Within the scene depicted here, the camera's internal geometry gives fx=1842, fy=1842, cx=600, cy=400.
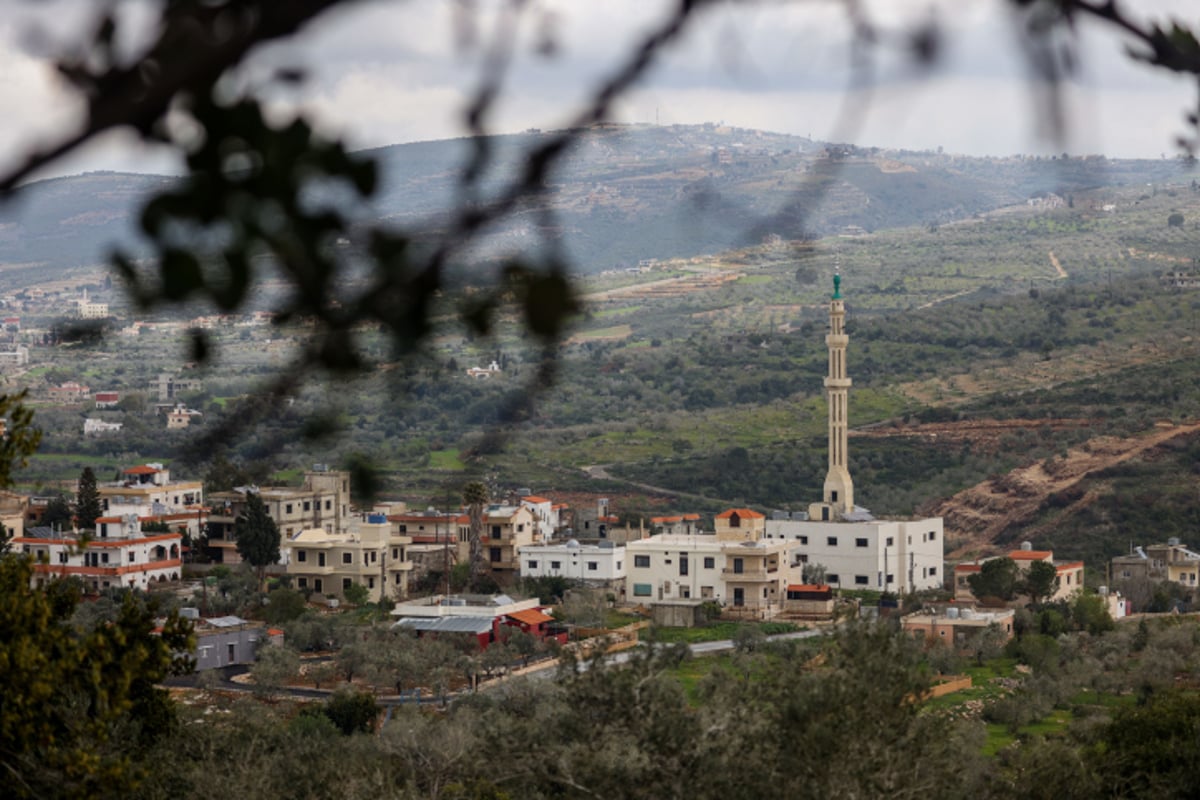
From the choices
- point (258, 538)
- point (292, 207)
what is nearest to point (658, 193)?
point (258, 538)

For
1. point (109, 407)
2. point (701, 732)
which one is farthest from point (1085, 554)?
point (109, 407)

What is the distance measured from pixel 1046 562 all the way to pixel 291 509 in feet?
60.3

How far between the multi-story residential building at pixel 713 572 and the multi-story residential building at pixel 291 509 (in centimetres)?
831

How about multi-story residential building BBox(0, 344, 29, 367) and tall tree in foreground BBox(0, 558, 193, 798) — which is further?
multi-story residential building BBox(0, 344, 29, 367)

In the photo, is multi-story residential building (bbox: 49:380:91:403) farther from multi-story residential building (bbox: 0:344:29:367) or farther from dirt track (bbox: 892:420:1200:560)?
dirt track (bbox: 892:420:1200:560)

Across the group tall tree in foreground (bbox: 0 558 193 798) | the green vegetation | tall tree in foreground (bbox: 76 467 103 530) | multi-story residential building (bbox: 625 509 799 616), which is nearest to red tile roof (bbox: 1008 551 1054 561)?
multi-story residential building (bbox: 625 509 799 616)

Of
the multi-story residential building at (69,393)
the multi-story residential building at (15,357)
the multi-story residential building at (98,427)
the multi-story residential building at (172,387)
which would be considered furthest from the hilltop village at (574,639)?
the multi-story residential building at (15,357)

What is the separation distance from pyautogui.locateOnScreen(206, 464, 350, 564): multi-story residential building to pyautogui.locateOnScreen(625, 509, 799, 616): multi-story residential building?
8310 mm

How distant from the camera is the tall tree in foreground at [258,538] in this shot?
39.3 metres

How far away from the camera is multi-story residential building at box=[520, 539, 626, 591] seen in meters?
39.5

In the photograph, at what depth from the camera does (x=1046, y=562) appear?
125ft

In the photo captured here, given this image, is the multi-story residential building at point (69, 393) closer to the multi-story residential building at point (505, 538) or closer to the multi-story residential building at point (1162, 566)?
the multi-story residential building at point (505, 538)

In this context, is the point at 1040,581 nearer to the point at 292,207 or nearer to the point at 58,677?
the point at 58,677

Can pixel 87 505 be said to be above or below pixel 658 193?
below
